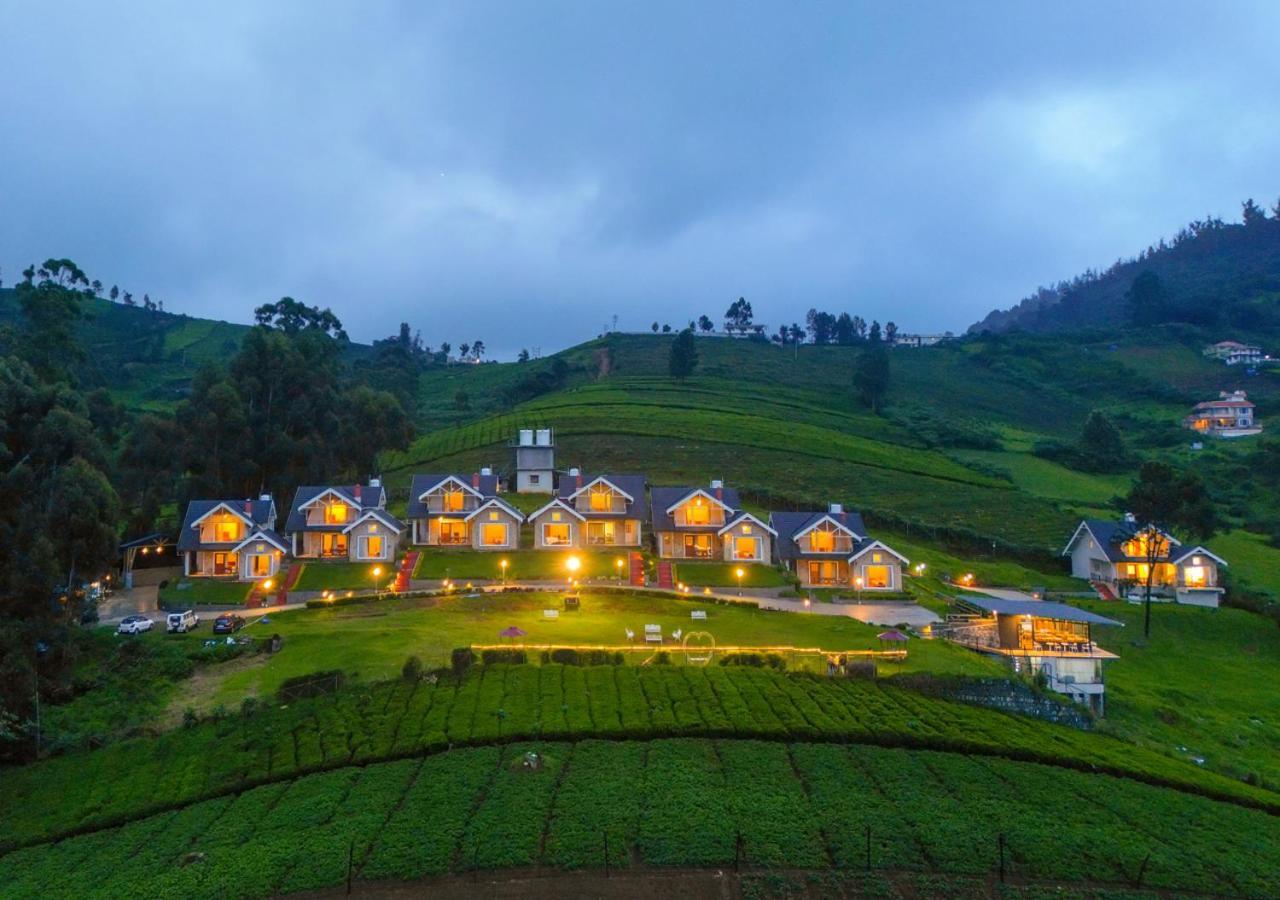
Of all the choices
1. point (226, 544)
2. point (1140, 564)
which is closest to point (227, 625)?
point (226, 544)

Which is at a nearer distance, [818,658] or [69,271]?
[818,658]

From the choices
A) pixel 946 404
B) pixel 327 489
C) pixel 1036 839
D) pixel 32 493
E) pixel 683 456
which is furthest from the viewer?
pixel 946 404

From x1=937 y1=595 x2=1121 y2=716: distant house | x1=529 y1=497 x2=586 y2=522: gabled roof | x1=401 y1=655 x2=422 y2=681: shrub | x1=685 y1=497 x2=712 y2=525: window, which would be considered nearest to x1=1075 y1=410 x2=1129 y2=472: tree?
x1=685 y1=497 x2=712 y2=525: window

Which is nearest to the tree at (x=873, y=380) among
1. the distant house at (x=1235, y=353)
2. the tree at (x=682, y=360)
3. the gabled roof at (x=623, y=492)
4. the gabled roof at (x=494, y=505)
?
the tree at (x=682, y=360)

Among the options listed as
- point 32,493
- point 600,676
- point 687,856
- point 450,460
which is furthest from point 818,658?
point 450,460

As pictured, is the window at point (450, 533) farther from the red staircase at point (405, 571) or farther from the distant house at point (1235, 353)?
the distant house at point (1235, 353)

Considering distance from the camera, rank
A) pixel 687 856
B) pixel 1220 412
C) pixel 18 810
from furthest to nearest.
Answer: pixel 1220 412 < pixel 18 810 < pixel 687 856

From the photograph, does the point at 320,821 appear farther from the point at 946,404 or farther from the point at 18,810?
the point at 946,404
